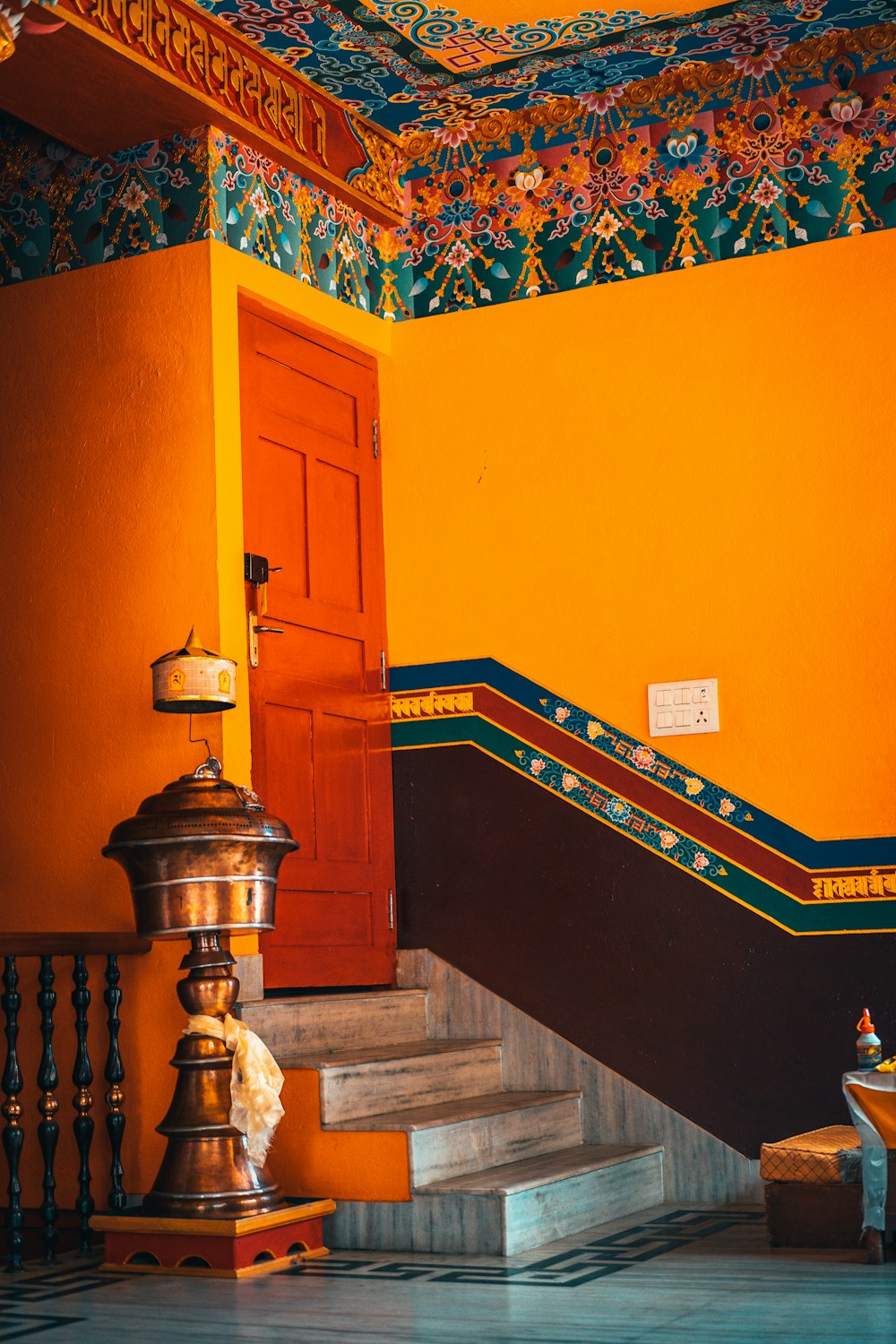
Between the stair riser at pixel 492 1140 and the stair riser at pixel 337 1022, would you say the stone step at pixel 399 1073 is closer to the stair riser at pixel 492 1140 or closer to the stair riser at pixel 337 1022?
the stair riser at pixel 337 1022

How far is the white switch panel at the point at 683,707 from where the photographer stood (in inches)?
212

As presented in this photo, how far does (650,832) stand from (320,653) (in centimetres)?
125

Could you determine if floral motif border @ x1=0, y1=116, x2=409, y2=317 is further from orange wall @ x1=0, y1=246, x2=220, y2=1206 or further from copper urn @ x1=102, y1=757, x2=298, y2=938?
copper urn @ x1=102, y1=757, x2=298, y2=938

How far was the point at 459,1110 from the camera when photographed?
16.2 ft

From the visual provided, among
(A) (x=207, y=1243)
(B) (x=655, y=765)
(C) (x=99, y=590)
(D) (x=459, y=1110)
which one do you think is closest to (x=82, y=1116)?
(A) (x=207, y=1243)

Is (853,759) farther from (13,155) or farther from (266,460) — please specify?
(13,155)

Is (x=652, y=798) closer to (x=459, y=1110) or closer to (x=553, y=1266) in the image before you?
(x=459, y=1110)

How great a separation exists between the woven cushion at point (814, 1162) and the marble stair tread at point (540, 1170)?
1.94 ft

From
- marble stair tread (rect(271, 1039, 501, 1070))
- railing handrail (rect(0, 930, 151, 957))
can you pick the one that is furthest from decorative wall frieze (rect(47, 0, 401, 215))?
marble stair tread (rect(271, 1039, 501, 1070))

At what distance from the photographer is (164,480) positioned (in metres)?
5.22

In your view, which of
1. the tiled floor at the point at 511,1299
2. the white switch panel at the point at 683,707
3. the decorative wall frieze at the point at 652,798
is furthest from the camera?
the white switch panel at the point at 683,707

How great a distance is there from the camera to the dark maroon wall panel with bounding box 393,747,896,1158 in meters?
5.11

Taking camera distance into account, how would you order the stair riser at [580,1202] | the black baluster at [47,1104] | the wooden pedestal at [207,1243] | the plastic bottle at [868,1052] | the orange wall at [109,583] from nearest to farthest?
the wooden pedestal at [207,1243] → the plastic bottle at [868,1052] → the stair riser at [580,1202] → the black baluster at [47,1104] → the orange wall at [109,583]

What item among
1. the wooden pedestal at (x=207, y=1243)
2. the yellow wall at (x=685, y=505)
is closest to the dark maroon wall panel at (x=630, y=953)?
the yellow wall at (x=685, y=505)
